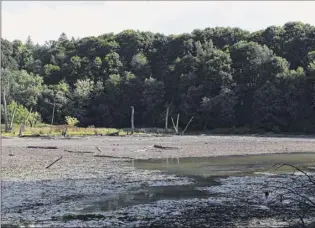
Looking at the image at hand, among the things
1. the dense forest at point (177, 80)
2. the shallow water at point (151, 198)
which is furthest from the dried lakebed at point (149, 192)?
the dense forest at point (177, 80)

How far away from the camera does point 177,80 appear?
90.2 metres

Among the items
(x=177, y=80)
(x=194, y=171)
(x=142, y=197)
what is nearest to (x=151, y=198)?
(x=142, y=197)

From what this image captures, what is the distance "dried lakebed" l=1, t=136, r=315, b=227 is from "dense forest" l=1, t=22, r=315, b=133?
43814 mm

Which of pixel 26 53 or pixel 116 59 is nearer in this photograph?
pixel 116 59

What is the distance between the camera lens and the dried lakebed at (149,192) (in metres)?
13.5

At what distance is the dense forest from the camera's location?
7412 centimetres

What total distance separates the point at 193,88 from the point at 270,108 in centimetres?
1532

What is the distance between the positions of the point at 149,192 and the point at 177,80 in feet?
239

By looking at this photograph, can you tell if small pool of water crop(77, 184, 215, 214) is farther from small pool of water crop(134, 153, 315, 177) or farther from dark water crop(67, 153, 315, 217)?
small pool of water crop(134, 153, 315, 177)

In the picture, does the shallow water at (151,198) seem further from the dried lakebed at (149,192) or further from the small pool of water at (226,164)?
the small pool of water at (226,164)

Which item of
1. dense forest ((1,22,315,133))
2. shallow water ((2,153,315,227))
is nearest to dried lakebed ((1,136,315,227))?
shallow water ((2,153,315,227))

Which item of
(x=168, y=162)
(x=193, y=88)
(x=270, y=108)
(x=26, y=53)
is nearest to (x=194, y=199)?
(x=168, y=162)

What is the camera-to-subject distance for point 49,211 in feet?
47.5

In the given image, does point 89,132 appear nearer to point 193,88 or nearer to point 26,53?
point 193,88
